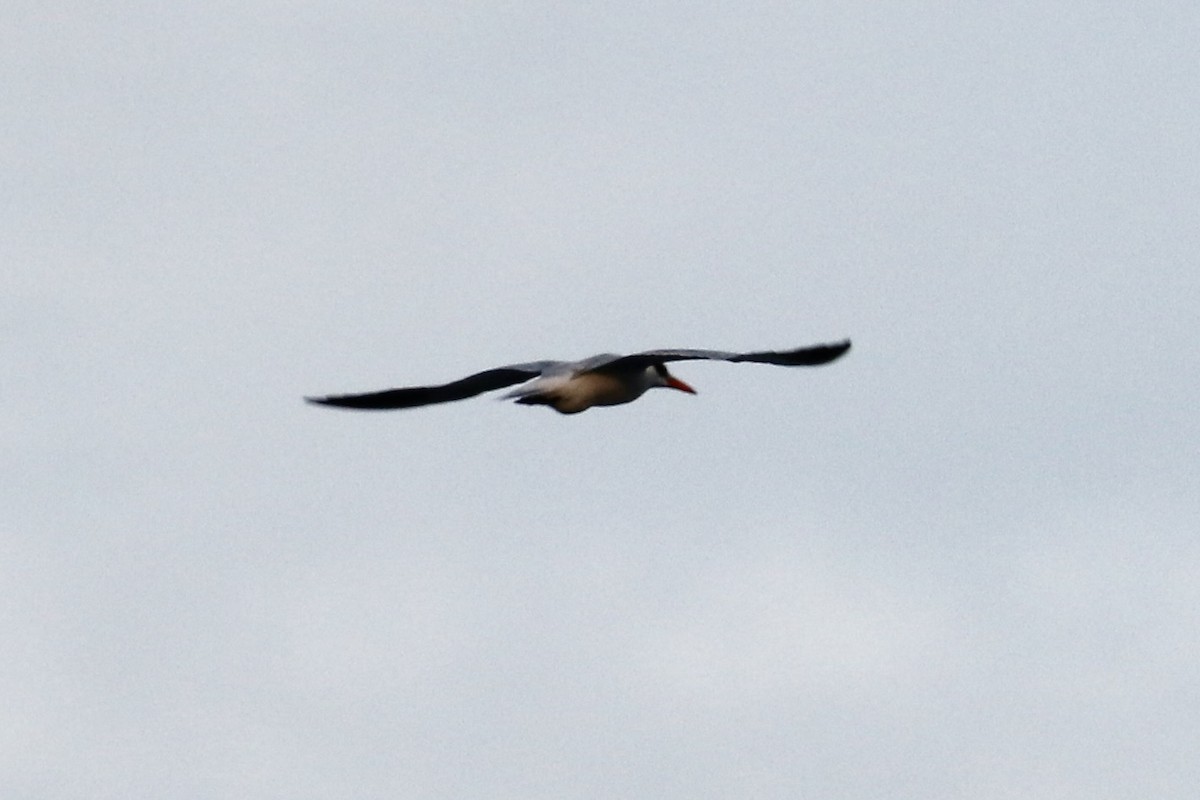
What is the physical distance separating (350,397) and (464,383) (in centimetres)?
139

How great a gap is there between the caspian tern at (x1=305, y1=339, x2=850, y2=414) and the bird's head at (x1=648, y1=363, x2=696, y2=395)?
0.01 meters

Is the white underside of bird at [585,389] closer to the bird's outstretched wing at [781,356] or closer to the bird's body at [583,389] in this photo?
the bird's body at [583,389]

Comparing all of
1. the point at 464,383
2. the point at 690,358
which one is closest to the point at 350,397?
the point at 464,383

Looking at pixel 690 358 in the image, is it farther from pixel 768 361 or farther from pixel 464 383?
pixel 464 383

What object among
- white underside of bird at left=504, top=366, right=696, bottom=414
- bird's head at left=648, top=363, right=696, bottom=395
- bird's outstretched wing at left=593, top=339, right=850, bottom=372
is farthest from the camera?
bird's head at left=648, top=363, right=696, bottom=395

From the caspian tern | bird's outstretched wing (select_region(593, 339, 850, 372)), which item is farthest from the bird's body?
bird's outstretched wing (select_region(593, 339, 850, 372))

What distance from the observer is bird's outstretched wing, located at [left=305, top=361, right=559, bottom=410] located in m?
30.9

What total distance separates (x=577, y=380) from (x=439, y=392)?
155 cm

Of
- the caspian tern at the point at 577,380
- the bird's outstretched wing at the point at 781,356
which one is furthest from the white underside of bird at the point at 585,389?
the bird's outstretched wing at the point at 781,356

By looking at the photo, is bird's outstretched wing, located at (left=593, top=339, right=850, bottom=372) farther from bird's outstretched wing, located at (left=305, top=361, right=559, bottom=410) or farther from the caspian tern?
bird's outstretched wing, located at (left=305, top=361, right=559, bottom=410)

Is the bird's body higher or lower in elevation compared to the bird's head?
lower

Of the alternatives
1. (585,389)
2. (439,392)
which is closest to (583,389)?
(585,389)

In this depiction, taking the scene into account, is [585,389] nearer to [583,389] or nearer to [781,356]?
[583,389]

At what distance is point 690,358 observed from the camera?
29.8 meters
